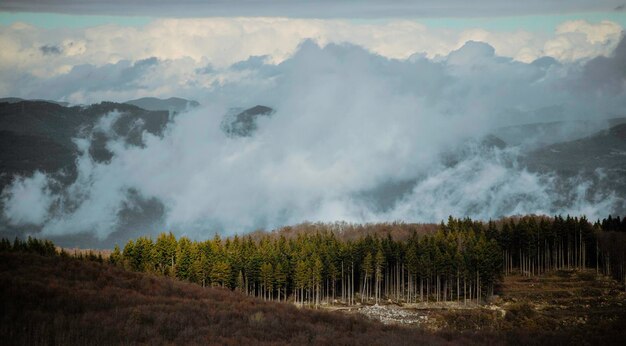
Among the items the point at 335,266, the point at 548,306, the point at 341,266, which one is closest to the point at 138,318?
the point at 335,266

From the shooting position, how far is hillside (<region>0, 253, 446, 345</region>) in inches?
1735

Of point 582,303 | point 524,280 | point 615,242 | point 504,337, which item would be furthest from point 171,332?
point 615,242

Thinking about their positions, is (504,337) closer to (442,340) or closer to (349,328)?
(442,340)

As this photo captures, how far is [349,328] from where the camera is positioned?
184 ft

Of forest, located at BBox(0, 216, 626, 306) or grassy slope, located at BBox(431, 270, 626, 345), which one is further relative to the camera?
forest, located at BBox(0, 216, 626, 306)

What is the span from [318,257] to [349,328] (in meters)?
74.0

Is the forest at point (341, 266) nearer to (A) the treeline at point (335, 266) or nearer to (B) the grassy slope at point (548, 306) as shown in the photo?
(A) the treeline at point (335, 266)

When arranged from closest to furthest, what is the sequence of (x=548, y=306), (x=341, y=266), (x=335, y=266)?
(x=548, y=306)
(x=335, y=266)
(x=341, y=266)

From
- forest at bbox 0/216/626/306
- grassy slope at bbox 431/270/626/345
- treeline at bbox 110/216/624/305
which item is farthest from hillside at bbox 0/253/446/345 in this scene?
treeline at bbox 110/216/624/305

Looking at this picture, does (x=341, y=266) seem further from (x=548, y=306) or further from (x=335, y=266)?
(x=548, y=306)

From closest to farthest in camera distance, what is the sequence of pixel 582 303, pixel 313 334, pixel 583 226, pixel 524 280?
1. pixel 313 334
2. pixel 582 303
3. pixel 524 280
4. pixel 583 226

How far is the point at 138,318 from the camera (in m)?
49.9

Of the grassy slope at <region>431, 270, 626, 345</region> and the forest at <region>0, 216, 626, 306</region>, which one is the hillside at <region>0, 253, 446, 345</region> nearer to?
the grassy slope at <region>431, 270, 626, 345</region>

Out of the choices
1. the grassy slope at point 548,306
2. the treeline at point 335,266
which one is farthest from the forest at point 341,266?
the grassy slope at point 548,306
